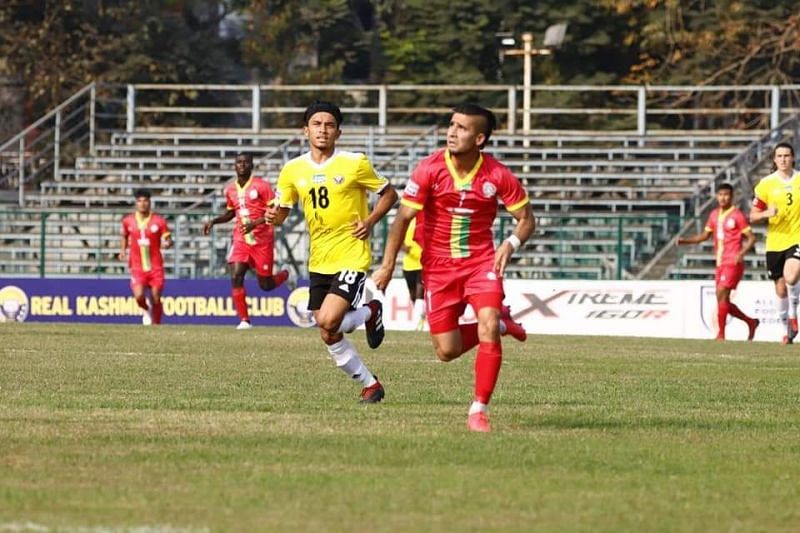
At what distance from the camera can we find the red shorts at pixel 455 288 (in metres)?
11.6

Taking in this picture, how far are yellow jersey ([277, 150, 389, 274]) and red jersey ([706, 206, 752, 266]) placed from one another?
14600 millimetres

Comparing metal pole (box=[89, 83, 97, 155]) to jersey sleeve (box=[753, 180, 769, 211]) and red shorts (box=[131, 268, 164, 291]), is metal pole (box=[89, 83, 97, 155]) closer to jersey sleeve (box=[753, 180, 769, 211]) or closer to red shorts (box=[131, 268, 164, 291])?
red shorts (box=[131, 268, 164, 291])

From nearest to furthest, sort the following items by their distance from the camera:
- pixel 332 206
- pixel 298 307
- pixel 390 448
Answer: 1. pixel 390 448
2. pixel 332 206
3. pixel 298 307

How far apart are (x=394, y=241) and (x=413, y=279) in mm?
16630

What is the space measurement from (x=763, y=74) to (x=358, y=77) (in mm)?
11761

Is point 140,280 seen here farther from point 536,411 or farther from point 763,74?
point 763,74

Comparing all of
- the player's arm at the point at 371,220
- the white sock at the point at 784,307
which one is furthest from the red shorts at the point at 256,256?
the player's arm at the point at 371,220

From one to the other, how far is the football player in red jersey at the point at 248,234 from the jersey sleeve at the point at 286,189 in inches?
422

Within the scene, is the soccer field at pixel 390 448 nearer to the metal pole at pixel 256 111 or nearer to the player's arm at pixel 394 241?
the player's arm at pixel 394 241

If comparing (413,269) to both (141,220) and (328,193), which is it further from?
(328,193)

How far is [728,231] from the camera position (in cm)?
2853

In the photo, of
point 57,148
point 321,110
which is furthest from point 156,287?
point 321,110

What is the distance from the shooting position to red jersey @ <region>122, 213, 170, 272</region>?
101ft

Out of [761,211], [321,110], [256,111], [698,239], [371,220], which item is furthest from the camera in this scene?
[256,111]
